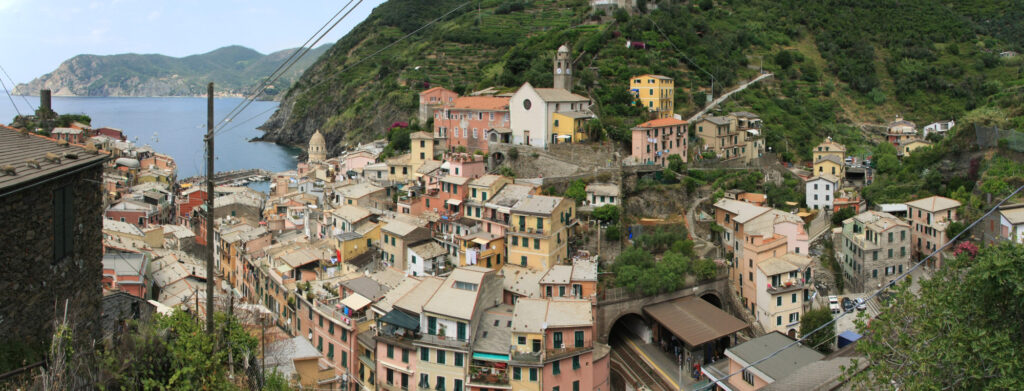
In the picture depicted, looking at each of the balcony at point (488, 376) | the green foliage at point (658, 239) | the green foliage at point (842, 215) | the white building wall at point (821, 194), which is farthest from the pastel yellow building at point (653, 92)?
the balcony at point (488, 376)

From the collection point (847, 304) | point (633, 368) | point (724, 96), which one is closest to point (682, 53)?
point (724, 96)

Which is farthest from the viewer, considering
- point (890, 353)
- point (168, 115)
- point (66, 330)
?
point (168, 115)

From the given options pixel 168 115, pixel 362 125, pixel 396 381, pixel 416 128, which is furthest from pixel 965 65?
pixel 168 115

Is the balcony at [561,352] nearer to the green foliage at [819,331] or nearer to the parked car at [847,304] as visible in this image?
the green foliage at [819,331]

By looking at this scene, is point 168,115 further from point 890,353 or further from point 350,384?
point 890,353

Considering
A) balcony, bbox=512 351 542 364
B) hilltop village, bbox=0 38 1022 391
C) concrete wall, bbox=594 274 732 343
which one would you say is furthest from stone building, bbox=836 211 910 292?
balcony, bbox=512 351 542 364

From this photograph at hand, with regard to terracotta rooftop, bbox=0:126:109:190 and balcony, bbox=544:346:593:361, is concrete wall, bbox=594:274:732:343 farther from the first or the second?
terracotta rooftop, bbox=0:126:109:190
